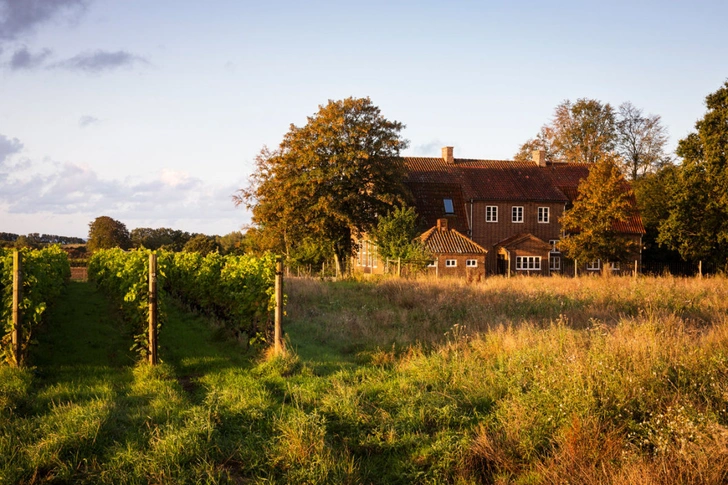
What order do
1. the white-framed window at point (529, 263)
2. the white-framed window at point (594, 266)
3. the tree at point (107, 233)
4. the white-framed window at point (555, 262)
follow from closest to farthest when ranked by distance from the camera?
the white-framed window at point (529, 263), the white-framed window at point (594, 266), the white-framed window at point (555, 262), the tree at point (107, 233)

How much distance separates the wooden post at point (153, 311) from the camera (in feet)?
37.2

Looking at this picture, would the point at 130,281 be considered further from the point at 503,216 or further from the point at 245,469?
the point at 503,216

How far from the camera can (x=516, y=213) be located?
4666cm

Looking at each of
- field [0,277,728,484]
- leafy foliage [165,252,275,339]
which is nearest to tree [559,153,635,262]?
leafy foliage [165,252,275,339]

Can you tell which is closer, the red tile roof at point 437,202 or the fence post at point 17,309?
the fence post at point 17,309

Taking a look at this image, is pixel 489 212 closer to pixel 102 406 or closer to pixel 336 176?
pixel 336 176

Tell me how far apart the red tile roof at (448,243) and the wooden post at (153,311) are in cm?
2780

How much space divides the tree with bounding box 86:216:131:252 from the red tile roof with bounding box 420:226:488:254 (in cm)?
3304

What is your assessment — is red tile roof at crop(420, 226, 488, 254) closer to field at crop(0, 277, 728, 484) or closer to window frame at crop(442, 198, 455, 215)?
window frame at crop(442, 198, 455, 215)

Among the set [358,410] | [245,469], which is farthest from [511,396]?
[245,469]

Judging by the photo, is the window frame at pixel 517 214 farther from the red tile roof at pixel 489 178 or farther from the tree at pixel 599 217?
the tree at pixel 599 217

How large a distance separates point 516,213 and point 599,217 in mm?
6611

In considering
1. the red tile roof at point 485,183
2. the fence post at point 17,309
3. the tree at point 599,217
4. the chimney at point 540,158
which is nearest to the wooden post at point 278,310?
the fence post at point 17,309

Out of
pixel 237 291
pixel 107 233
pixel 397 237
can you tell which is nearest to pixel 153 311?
pixel 237 291
